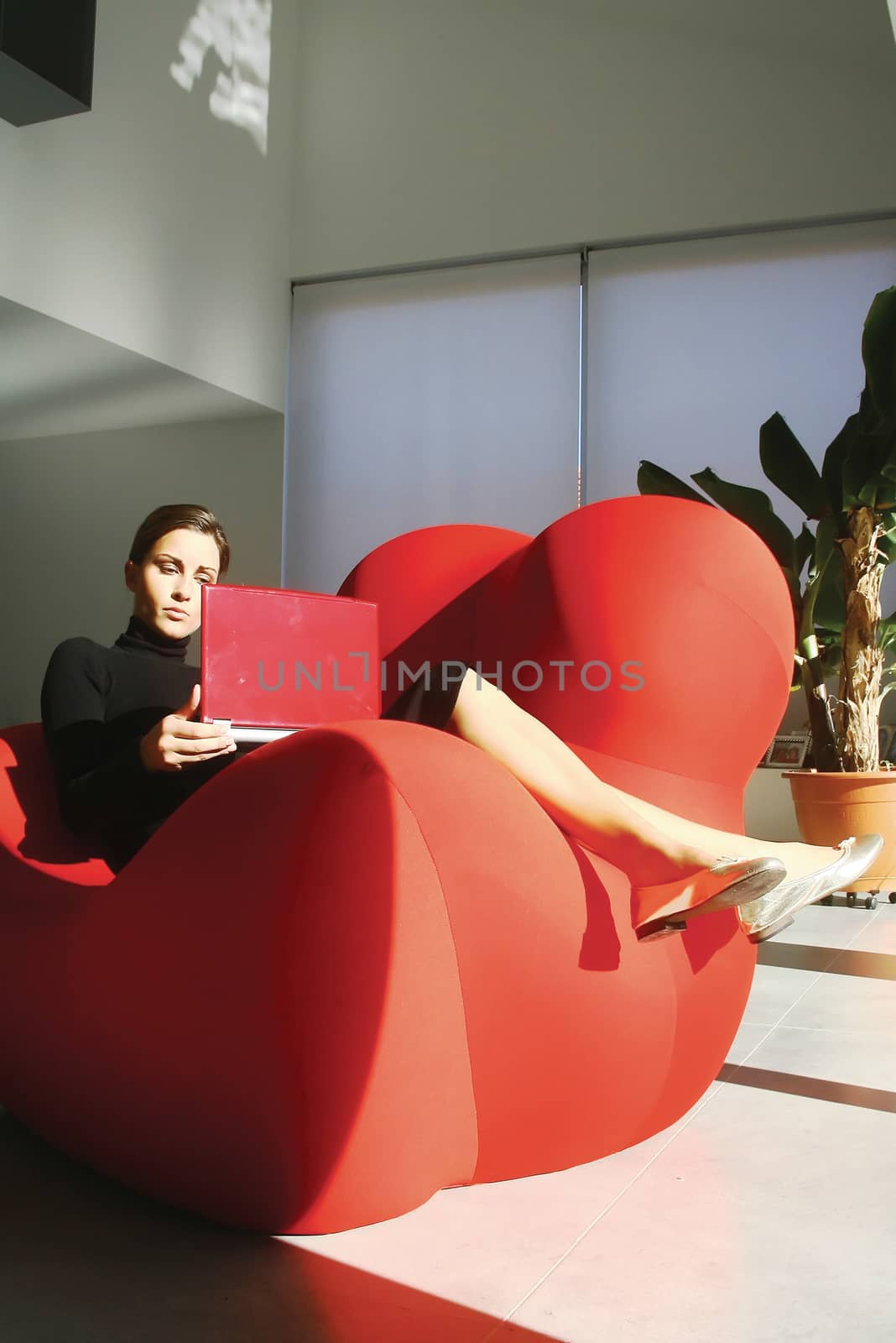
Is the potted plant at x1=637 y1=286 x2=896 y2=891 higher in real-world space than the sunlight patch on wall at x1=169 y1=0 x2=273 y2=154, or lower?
lower

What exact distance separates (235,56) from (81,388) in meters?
1.67

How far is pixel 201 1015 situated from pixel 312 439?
16.0 feet

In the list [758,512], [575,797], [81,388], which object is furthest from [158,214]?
[575,797]

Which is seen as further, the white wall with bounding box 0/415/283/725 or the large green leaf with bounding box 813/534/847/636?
the white wall with bounding box 0/415/283/725

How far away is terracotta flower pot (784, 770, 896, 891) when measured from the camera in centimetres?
333

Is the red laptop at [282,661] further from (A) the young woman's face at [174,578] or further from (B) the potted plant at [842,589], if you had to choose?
(B) the potted plant at [842,589]

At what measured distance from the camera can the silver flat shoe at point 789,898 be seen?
124 centimetres

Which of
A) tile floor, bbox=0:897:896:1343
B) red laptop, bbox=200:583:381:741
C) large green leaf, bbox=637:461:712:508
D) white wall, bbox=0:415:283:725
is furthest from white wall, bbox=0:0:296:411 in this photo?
tile floor, bbox=0:897:896:1343

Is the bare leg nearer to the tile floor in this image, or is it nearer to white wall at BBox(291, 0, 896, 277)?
the tile floor

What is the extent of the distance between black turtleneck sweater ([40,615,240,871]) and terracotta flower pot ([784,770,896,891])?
7.67ft

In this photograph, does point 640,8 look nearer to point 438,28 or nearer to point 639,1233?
point 438,28

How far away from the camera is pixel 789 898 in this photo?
126 centimetres

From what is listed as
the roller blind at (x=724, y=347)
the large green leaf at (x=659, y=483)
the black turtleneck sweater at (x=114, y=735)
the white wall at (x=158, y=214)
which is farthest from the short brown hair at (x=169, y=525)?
the roller blind at (x=724, y=347)

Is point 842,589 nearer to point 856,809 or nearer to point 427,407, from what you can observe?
point 856,809
